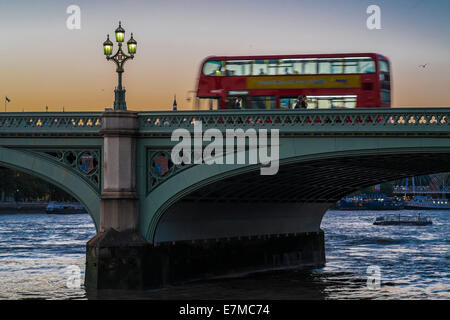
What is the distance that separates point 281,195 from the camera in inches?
1778

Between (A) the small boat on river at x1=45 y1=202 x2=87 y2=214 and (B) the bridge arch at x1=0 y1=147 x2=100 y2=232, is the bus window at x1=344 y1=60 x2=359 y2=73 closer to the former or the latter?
(B) the bridge arch at x1=0 y1=147 x2=100 y2=232

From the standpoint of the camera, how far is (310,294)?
3853 centimetres

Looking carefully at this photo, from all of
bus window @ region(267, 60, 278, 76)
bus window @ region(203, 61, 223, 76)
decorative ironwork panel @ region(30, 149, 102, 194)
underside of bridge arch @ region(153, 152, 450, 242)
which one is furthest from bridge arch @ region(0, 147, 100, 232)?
bus window @ region(267, 60, 278, 76)

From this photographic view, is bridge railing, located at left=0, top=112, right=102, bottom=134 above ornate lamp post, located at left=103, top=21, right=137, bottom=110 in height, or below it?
below

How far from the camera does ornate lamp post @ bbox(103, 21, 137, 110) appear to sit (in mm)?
33531

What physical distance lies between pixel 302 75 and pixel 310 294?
371 inches

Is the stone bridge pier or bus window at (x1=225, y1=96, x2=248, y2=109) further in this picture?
bus window at (x1=225, y1=96, x2=248, y2=109)

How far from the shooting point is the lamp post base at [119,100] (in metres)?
35.0

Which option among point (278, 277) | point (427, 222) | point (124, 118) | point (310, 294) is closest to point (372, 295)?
point (310, 294)

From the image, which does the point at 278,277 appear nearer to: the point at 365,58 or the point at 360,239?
the point at 365,58

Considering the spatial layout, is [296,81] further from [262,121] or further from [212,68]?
[262,121]

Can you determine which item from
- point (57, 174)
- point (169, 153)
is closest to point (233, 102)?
point (169, 153)

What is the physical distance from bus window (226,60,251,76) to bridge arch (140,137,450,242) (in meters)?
4.95

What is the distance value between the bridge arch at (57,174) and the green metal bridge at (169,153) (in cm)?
4
